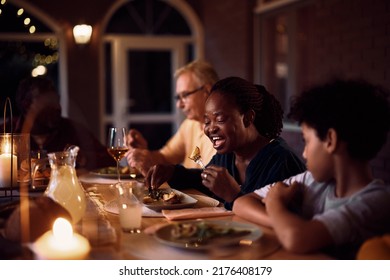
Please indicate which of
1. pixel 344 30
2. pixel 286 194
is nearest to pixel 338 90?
pixel 286 194

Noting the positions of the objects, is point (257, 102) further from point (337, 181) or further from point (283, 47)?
point (283, 47)

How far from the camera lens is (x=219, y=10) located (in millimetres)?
5664

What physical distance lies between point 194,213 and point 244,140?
0.39m

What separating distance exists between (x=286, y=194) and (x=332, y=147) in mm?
165

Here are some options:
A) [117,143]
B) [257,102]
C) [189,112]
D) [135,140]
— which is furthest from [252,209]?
[189,112]

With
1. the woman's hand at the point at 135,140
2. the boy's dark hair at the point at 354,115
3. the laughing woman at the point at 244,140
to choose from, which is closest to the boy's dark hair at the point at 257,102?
the laughing woman at the point at 244,140

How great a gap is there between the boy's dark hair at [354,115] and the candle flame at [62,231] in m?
0.59

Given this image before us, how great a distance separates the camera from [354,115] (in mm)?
1200

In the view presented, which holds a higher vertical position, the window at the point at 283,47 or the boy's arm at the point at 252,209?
the window at the point at 283,47

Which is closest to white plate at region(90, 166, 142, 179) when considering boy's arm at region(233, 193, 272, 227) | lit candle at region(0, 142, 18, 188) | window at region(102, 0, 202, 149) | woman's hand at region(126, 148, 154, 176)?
woman's hand at region(126, 148, 154, 176)

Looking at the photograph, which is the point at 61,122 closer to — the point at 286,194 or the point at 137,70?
the point at 286,194

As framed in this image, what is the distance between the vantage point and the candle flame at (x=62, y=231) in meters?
1.17

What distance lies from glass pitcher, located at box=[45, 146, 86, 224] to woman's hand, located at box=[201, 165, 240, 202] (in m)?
0.37

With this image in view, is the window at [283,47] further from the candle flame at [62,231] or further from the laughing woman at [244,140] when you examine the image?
the candle flame at [62,231]
